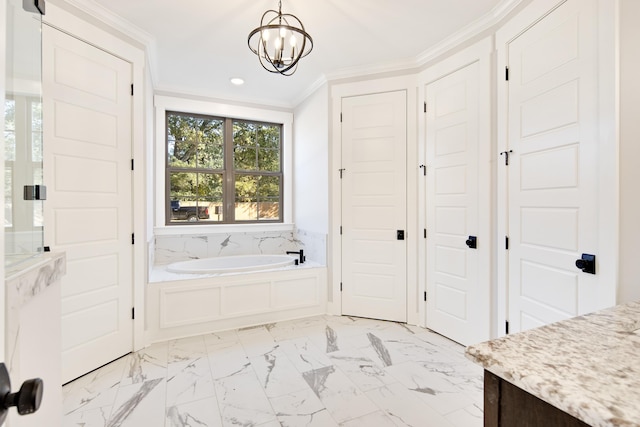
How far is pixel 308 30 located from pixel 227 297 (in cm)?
249

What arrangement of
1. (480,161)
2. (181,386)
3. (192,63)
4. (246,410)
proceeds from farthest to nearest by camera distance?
(192,63), (480,161), (181,386), (246,410)

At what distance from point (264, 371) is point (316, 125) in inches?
104

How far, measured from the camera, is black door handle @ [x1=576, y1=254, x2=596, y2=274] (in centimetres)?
165

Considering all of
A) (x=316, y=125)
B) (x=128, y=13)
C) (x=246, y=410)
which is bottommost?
(x=246, y=410)

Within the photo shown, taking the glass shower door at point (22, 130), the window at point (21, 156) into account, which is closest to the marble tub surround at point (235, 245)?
the window at point (21, 156)

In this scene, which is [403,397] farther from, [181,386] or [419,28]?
[419,28]

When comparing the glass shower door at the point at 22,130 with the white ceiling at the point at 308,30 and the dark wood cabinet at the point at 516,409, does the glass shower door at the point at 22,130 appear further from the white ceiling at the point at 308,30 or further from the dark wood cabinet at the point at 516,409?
the white ceiling at the point at 308,30

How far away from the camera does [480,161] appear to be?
2.45m

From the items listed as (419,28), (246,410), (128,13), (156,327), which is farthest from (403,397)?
(128,13)

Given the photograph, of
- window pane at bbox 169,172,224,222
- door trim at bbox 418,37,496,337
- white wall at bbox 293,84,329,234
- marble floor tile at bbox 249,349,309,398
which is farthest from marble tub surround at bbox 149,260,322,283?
door trim at bbox 418,37,496,337

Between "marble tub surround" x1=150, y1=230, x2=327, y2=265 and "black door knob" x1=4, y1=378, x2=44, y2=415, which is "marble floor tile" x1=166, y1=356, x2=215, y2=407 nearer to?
"marble tub surround" x1=150, y1=230, x2=327, y2=265

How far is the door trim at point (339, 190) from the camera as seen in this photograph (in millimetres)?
3082

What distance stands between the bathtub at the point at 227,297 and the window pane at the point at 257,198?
1045 millimetres

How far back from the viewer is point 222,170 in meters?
4.15
